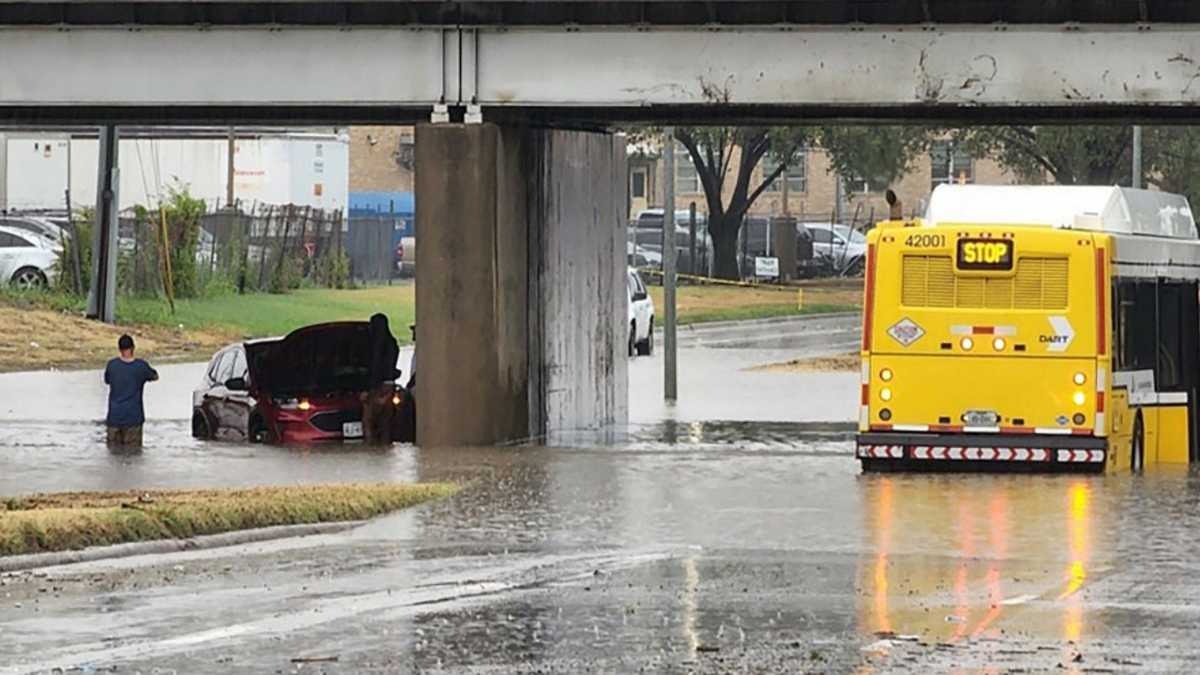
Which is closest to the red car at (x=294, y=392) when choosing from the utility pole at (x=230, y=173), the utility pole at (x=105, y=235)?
the utility pole at (x=105, y=235)

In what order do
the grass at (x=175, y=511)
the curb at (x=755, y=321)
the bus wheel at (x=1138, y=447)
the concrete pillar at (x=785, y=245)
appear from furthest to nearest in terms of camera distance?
the concrete pillar at (x=785, y=245), the curb at (x=755, y=321), the bus wheel at (x=1138, y=447), the grass at (x=175, y=511)

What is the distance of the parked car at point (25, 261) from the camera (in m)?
54.6

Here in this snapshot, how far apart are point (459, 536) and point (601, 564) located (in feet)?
7.09

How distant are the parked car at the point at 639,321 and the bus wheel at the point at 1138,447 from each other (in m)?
25.1

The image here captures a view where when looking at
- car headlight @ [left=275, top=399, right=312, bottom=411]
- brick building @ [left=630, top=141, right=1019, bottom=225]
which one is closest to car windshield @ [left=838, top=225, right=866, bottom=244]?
brick building @ [left=630, top=141, right=1019, bottom=225]

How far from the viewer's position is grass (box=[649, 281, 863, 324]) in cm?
6366

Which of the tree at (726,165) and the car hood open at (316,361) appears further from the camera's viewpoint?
the tree at (726,165)

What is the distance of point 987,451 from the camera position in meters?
24.3

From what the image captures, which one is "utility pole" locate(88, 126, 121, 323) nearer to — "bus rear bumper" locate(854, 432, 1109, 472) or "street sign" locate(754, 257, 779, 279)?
"bus rear bumper" locate(854, 432, 1109, 472)

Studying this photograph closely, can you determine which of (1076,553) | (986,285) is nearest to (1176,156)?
(986,285)

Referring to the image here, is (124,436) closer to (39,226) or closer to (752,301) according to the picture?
(39,226)

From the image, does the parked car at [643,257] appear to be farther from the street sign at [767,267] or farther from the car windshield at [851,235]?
the car windshield at [851,235]

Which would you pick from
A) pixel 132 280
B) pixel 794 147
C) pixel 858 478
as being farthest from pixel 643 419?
pixel 794 147

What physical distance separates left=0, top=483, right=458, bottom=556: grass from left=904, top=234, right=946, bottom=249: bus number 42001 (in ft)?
17.6
